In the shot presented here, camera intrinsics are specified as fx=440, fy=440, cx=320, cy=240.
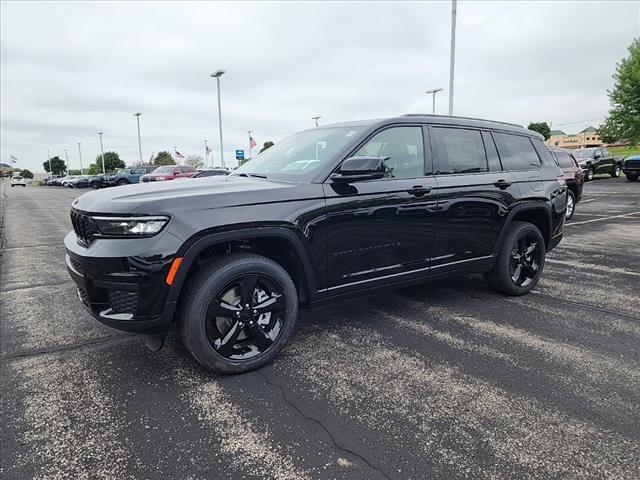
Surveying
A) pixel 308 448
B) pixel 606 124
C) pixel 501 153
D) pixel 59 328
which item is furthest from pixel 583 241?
pixel 606 124

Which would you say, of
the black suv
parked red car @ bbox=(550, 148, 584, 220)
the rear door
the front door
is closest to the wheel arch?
the black suv

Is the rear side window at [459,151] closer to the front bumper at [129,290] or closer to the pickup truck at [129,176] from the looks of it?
the front bumper at [129,290]

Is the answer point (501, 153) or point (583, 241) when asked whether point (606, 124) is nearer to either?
point (583, 241)

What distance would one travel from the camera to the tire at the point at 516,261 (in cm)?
456

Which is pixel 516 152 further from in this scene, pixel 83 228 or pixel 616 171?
pixel 616 171

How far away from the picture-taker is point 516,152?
471 centimetres

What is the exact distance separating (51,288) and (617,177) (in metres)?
31.7

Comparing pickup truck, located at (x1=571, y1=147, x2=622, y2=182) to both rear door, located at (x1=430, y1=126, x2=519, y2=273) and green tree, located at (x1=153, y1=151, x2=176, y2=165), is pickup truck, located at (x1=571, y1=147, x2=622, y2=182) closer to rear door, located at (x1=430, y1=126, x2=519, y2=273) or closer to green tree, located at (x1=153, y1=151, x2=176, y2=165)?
rear door, located at (x1=430, y1=126, x2=519, y2=273)

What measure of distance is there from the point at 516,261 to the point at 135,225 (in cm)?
385

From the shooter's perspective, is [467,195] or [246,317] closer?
[246,317]

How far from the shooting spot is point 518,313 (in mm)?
4211

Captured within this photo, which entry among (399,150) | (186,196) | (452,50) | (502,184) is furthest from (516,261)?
(452,50)

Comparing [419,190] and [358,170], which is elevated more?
[358,170]

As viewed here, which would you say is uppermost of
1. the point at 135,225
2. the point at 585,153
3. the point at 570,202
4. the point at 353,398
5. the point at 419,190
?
→ the point at 585,153
